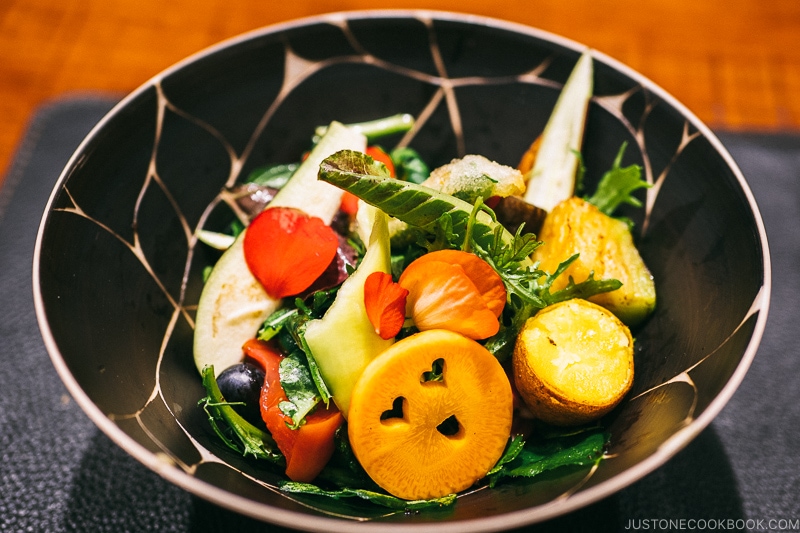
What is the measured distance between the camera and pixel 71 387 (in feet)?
2.59

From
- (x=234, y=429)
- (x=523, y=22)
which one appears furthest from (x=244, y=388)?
(x=523, y=22)

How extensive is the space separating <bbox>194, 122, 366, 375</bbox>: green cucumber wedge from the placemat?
0.28 m

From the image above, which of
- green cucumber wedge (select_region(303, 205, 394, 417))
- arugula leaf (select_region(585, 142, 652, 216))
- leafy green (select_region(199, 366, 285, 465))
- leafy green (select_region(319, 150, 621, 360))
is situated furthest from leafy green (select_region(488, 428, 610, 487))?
arugula leaf (select_region(585, 142, 652, 216))

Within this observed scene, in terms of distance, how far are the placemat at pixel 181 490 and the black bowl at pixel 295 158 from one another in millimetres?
235

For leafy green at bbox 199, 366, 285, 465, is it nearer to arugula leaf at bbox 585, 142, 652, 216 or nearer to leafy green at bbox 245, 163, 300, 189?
leafy green at bbox 245, 163, 300, 189

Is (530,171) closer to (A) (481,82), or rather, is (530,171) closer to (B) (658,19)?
(A) (481,82)

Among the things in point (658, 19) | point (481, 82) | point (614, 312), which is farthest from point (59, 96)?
point (658, 19)

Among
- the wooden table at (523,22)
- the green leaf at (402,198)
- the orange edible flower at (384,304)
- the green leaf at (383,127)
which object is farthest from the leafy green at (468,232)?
the wooden table at (523,22)

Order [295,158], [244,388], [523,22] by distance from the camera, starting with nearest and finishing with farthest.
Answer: [244,388], [295,158], [523,22]

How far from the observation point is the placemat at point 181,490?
1.05 meters

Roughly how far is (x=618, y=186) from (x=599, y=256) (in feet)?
0.69

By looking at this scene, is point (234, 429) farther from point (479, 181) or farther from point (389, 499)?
point (479, 181)

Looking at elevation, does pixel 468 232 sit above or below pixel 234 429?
above

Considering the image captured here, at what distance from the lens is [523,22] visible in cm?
227
